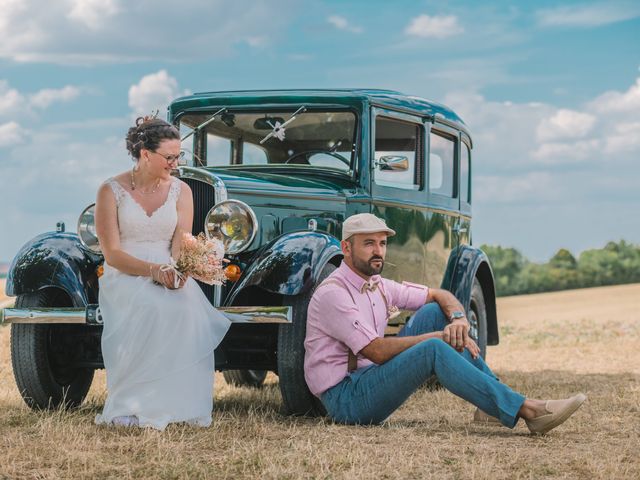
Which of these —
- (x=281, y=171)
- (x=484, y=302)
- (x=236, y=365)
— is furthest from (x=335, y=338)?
(x=484, y=302)

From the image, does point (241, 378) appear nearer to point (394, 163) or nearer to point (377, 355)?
point (394, 163)

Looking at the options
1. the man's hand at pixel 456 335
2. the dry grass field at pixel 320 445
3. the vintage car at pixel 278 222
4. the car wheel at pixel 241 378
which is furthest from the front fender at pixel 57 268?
the car wheel at pixel 241 378

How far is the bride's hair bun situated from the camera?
19.1ft

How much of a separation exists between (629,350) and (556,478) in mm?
9056

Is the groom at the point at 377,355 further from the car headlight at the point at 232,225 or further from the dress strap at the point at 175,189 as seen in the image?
the dress strap at the point at 175,189

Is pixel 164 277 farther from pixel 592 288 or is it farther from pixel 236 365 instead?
pixel 592 288

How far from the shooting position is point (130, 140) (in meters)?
5.93

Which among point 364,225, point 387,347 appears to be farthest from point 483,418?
point 364,225

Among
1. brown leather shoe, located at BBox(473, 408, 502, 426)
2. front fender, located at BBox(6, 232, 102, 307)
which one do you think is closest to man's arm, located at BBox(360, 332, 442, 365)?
brown leather shoe, located at BBox(473, 408, 502, 426)

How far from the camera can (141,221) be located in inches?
230

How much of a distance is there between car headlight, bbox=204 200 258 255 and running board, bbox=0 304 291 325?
513 mm

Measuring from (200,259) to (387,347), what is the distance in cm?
115

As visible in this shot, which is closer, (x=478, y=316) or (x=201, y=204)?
(x=201, y=204)

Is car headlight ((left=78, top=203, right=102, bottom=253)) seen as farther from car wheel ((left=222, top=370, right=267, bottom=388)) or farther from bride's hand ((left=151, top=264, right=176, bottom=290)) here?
car wheel ((left=222, top=370, right=267, bottom=388))
